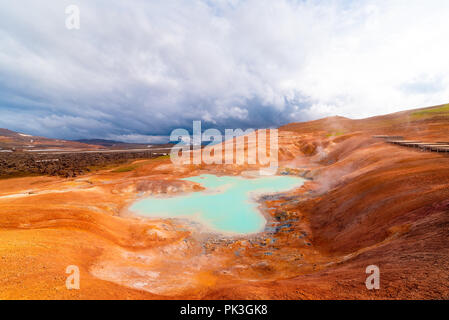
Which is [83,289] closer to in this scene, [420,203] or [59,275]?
[59,275]

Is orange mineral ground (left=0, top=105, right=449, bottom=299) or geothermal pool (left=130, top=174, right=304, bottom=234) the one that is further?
geothermal pool (left=130, top=174, right=304, bottom=234)

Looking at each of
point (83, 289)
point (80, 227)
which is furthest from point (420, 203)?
point (80, 227)

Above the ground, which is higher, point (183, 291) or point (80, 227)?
point (80, 227)

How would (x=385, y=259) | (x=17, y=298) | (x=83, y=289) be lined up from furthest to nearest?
(x=385, y=259) < (x=83, y=289) < (x=17, y=298)

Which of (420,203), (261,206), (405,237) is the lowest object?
(261,206)

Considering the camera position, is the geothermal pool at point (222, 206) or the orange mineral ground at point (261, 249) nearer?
the orange mineral ground at point (261, 249)
